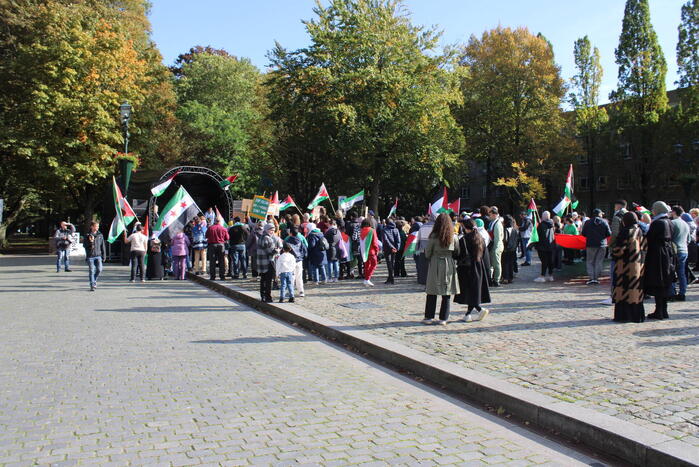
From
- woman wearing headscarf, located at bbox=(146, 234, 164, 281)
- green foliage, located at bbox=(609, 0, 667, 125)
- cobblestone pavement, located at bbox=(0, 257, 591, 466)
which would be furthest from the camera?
green foliage, located at bbox=(609, 0, 667, 125)

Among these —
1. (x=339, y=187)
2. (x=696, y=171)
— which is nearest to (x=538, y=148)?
(x=696, y=171)

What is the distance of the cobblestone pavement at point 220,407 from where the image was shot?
4309 millimetres

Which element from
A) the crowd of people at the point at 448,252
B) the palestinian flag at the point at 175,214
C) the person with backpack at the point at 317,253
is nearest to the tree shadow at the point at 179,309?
the crowd of people at the point at 448,252

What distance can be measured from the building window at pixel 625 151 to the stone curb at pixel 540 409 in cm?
4854

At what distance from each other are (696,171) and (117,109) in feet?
128

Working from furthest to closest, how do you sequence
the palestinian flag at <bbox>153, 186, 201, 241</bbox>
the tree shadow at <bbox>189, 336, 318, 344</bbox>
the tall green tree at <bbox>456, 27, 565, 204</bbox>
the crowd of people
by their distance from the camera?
the tall green tree at <bbox>456, 27, 565, 204</bbox> < the palestinian flag at <bbox>153, 186, 201, 241</bbox> < the crowd of people < the tree shadow at <bbox>189, 336, 318, 344</bbox>

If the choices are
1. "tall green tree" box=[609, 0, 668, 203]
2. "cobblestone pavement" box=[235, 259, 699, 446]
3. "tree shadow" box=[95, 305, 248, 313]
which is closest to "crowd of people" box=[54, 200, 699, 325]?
"cobblestone pavement" box=[235, 259, 699, 446]

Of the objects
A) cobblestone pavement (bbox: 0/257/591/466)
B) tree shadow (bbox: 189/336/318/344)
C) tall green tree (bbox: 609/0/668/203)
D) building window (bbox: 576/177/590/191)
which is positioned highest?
tall green tree (bbox: 609/0/668/203)

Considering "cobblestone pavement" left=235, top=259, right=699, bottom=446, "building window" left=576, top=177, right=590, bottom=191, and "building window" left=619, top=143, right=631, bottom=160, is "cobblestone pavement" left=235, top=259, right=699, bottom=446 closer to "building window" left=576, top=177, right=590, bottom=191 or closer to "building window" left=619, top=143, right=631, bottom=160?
"building window" left=619, top=143, right=631, bottom=160

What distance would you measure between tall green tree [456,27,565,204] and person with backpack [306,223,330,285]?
103 ft

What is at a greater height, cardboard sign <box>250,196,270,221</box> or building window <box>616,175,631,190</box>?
building window <box>616,175,631,190</box>

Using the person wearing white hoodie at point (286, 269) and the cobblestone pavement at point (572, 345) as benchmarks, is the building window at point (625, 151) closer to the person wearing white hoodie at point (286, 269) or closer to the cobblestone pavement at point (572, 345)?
the cobblestone pavement at point (572, 345)

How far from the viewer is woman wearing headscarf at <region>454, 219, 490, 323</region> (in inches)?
364

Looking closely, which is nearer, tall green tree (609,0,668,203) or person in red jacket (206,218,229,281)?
person in red jacket (206,218,229,281)
